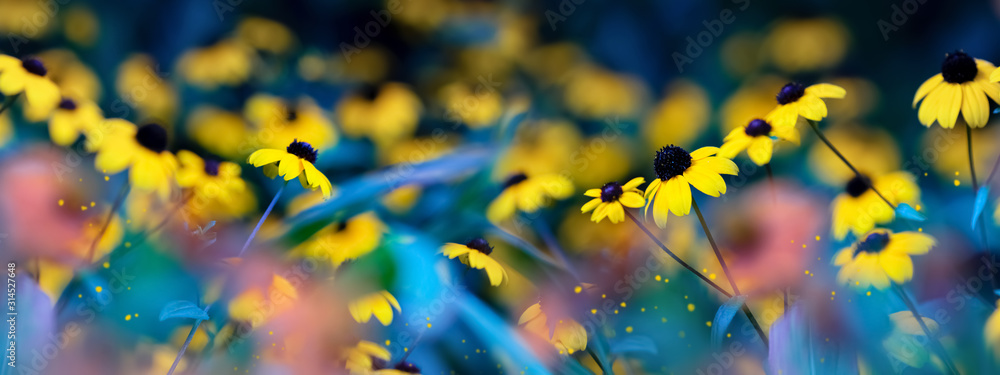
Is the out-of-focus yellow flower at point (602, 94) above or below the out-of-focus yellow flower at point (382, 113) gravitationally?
above

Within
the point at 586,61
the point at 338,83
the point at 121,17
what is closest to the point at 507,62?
the point at 586,61

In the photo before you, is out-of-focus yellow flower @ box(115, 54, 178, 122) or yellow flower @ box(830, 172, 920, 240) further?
out-of-focus yellow flower @ box(115, 54, 178, 122)

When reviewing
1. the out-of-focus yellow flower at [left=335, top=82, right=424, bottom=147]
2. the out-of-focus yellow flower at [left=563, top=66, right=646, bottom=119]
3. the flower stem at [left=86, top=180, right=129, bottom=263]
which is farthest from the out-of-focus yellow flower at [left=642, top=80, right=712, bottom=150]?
the flower stem at [left=86, top=180, right=129, bottom=263]

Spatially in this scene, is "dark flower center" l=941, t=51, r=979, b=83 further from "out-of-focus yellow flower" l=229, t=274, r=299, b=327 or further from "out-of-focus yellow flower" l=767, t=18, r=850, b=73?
"out-of-focus yellow flower" l=229, t=274, r=299, b=327

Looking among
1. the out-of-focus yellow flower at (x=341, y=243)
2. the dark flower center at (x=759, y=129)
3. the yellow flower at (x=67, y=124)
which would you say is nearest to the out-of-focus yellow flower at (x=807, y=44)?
the dark flower center at (x=759, y=129)

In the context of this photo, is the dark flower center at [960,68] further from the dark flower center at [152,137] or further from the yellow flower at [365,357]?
the dark flower center at [152,137]

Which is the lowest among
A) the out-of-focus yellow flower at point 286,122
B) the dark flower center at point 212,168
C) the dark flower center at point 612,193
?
the dark flower center at point 212,168

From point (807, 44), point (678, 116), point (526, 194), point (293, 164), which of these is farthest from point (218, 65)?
point (807, 44)
